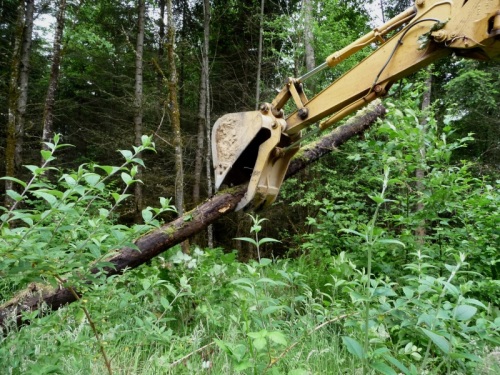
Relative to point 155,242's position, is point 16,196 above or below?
above

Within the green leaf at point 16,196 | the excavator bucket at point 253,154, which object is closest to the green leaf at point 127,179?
the green leaf at point 16,196

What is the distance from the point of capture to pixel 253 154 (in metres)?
3.72

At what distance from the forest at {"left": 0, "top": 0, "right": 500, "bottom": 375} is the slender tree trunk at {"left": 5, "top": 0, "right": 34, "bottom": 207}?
0.06m

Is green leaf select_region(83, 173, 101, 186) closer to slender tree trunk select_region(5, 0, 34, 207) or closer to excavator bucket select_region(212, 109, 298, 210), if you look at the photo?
excavator bucket select_region(212, 109, 298, 210)

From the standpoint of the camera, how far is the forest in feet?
5.65

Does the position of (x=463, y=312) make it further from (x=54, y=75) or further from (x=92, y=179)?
(x=54, y=75)

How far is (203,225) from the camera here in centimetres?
363

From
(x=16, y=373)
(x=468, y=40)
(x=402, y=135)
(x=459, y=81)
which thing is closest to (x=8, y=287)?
(x=16, y=373)

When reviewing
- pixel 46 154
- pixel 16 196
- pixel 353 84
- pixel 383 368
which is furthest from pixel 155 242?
pixel 383 368

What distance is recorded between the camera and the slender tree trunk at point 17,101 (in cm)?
880

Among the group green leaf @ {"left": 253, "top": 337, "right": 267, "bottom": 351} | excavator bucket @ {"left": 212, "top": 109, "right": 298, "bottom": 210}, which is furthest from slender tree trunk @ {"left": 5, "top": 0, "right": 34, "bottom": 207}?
green leaf @ {"left": 253, "top": 337, "right": 267, "bottom": 351}

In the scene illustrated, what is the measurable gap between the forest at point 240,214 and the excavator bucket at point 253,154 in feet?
0.80

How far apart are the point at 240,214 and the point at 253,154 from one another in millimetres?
8472

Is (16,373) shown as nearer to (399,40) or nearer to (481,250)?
(399,40)
